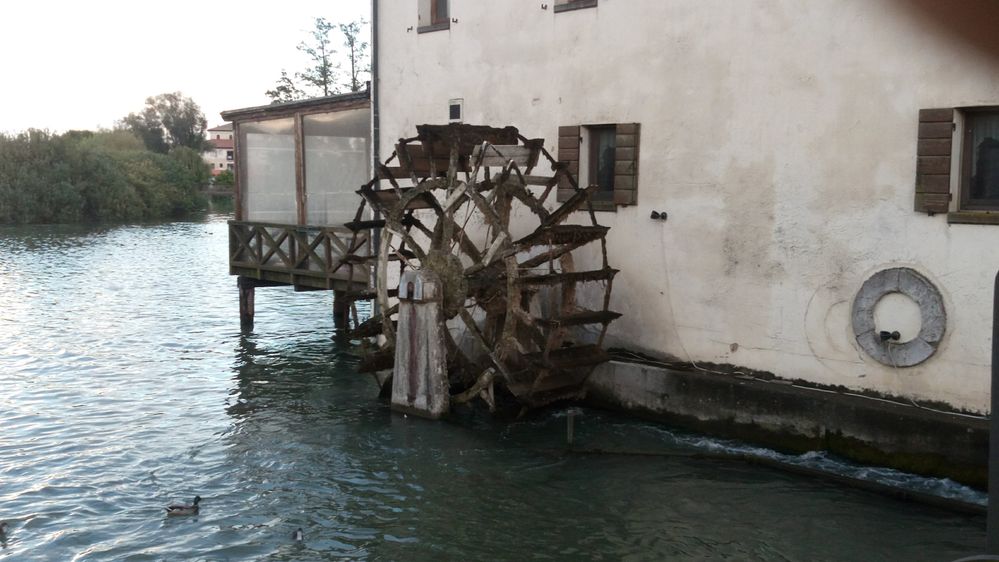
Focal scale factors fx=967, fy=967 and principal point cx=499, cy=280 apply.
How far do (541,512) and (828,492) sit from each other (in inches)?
91.4

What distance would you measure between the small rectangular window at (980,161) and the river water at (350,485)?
2319 millimetres

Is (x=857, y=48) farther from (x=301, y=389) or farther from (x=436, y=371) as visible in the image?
(x=301, y=389)

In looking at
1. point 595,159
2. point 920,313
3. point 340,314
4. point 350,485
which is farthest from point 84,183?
point 920,313

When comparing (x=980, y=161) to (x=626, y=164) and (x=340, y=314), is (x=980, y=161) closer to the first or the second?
(x=626, y=164)

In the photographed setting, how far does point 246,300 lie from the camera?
1641 centimetres

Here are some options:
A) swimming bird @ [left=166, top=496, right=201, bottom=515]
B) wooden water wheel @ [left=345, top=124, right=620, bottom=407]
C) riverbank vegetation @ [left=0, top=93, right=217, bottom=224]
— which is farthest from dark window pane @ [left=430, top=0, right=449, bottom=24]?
riverbank vegetation @ [left=0, top=93, right=217, bottom=224]

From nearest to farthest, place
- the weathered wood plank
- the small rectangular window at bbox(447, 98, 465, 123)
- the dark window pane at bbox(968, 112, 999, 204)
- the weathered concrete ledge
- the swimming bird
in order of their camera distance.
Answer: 1. the swimming bird
2. the weathered concrete ledge
3. the dark window pane at bbox(968, 112, 999, 204)
4. the weathered wood plank
5. the small rectangular window at bbox(447, 98, 465, 123)

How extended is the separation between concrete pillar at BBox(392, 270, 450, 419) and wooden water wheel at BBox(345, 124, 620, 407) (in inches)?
12.7

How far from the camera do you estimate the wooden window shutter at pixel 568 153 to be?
35.2 ft

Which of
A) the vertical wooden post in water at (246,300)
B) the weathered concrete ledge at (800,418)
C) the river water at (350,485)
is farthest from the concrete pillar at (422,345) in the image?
the vertical wooden post in water at (246,300)

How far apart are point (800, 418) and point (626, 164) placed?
10.5 feet

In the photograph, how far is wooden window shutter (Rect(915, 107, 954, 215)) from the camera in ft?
25.6

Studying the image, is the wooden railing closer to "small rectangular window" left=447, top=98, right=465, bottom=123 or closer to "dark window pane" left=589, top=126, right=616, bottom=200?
"small rectangular window" left=447, top=98, right=465, bottom=123

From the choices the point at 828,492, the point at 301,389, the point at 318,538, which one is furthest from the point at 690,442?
the point at 301,389
